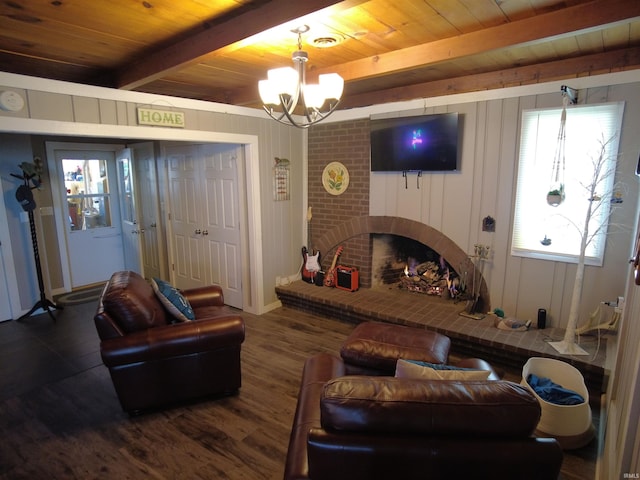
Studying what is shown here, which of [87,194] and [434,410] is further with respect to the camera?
[87,194]

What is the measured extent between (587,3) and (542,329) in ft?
8.22

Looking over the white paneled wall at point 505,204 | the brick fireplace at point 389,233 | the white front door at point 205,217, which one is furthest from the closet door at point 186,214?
the white paneled wall at point 505,204

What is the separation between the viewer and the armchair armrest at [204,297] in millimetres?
3229

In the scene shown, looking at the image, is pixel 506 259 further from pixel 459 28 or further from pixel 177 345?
pixel 177 345

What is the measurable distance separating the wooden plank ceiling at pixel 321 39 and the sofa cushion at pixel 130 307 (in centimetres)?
151

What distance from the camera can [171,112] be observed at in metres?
3.28

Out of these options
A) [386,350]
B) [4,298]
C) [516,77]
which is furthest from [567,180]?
[4,298]

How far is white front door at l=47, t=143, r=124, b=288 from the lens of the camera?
193 inches

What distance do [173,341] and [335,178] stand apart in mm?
2756

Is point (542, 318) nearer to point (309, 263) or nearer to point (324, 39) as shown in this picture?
point (309, 263)

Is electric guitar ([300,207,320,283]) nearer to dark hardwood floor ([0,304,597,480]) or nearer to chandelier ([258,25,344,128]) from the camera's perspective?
dark hardwood floor ([0,304,597,480])

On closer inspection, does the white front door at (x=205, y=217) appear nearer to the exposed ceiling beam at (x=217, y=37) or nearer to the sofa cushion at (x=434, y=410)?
the exposed ceiling beam at (x=217, y=37)

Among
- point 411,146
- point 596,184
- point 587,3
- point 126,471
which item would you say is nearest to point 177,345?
point 126,471

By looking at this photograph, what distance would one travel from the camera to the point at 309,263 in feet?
15.4
